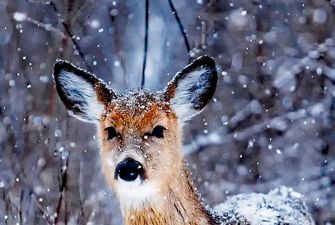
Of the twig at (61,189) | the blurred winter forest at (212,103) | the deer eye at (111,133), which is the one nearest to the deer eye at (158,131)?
the deer eye at (111,133)

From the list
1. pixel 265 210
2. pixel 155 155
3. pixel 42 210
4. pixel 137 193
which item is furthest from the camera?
pixel 42 210

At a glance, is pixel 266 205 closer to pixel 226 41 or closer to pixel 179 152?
pixel 179 152

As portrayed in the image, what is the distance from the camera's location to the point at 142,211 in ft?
18.9

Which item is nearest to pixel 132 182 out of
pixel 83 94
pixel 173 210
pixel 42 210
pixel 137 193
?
pixel 137 193

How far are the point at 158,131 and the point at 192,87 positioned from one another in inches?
16.7

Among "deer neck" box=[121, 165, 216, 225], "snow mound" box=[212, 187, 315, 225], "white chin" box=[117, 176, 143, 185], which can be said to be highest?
"snow mound" box=[212, 187, 315, 225]

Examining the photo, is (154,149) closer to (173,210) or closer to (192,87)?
(173,210)

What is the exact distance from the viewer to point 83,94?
6.47 metres

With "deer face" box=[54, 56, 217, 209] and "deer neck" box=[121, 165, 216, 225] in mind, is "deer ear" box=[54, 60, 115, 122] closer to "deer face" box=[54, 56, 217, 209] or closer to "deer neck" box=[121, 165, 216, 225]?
"deer face" box=[54, 56, 217, 209]

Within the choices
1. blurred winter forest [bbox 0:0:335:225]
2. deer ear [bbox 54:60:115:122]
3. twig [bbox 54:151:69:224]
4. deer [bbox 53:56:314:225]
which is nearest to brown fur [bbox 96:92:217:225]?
deer [bbox 53:56:314:225]

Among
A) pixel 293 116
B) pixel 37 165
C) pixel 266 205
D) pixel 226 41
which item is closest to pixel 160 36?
pixel 226 41

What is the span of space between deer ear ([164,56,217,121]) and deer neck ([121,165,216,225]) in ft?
1.96

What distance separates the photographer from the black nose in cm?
571

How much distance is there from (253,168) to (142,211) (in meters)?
4.57
